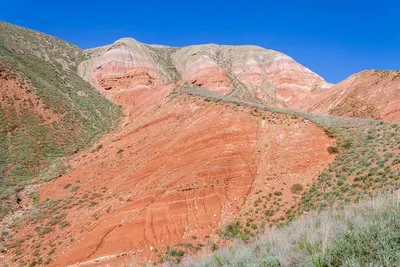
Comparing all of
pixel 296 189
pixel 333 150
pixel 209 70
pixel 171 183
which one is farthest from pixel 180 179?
pixel 209 70

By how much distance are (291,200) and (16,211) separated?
16.0 meters

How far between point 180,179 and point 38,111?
25044mm

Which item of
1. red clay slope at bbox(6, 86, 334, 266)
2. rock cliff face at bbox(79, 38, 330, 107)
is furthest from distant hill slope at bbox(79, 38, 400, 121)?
red clay slope at bbox(6, 86, 334, 266)

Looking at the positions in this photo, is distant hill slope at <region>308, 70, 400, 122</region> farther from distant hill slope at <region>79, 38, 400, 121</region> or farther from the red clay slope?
the red clay slope

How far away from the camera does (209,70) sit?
59.3 m

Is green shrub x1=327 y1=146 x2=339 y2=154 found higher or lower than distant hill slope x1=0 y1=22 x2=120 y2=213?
lower

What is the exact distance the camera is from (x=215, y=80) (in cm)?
5728

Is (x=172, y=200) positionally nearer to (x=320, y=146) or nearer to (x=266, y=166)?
(x=266, y=166)

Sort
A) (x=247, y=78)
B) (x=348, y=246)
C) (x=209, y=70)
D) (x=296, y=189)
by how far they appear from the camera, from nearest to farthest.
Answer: (x=348, y=246) < (x=296, y=189) < (x=209, y=70) < (x=247, y=78)

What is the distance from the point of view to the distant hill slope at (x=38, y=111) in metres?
25.7

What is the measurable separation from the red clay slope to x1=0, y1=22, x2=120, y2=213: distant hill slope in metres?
6.91

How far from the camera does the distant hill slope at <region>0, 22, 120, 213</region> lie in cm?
2567

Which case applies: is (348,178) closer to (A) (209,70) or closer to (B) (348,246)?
(B) (348,246)

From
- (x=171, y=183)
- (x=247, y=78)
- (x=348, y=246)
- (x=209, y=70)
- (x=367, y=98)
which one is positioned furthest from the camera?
(x=247, y=78)
